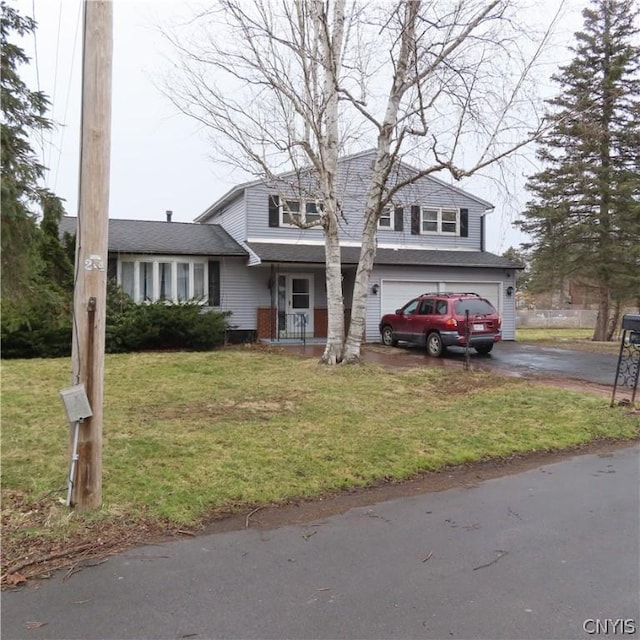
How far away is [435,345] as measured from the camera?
14523 millimetres

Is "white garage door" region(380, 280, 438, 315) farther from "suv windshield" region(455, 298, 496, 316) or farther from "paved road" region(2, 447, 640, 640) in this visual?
"paved road" region(2, 447, 640, 640)

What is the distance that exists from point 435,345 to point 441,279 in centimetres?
559

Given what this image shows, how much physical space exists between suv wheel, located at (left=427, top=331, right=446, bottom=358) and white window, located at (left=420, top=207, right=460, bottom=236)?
7500 millimetres

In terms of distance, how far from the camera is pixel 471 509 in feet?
14.3

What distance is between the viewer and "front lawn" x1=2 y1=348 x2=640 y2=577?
4.15 m

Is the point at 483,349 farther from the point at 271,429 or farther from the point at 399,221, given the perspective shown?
the point at 271,429

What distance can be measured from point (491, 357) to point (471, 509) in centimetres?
1103

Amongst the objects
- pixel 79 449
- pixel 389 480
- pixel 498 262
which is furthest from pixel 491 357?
pixel 79 449

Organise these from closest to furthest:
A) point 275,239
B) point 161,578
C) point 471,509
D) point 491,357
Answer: point 161,578 < point 471,509 < point 491,357 < point 275,239

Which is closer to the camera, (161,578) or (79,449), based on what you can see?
(161,578)

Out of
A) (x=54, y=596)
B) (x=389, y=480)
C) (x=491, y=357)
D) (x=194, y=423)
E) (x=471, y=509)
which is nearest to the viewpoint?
(x=54, y=596)

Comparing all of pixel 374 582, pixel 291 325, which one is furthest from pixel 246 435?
pixel 291 325

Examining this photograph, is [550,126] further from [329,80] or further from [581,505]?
[581,505]

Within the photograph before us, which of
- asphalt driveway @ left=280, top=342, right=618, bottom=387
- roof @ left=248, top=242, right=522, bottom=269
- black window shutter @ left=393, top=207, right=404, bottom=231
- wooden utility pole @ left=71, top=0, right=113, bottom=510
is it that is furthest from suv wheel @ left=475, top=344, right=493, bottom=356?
wooden utility pole @ left=71, top=0, right=113, bottom=510
